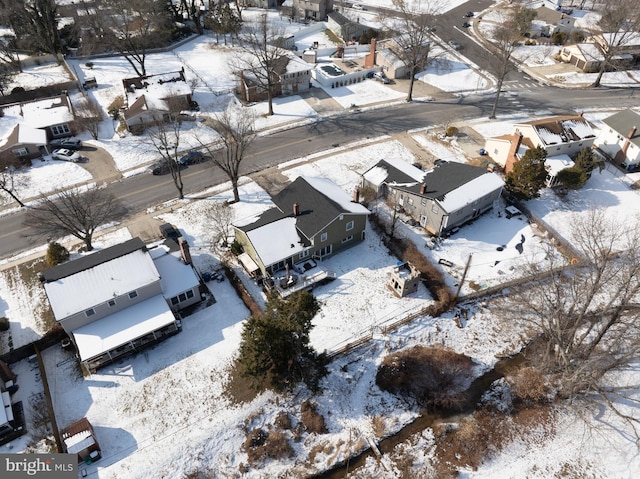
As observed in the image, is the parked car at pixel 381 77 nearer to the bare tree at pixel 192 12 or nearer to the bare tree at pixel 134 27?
the bare tree at pixel 134 27

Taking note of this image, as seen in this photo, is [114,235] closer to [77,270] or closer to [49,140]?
[77,270]

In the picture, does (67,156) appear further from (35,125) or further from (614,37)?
(614,37)

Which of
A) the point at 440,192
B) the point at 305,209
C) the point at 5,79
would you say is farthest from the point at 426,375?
the point at 5,79

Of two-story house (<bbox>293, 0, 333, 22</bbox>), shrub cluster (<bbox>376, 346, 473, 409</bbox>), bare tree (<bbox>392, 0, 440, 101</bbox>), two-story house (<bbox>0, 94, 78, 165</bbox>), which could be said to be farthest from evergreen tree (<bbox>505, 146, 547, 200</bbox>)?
two-story house (<bbox>293, 0, 333, 22</bbox>)

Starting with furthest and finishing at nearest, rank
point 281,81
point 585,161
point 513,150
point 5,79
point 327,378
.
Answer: point 281,81 < point 5,79 < point 513,150 < point 585,161 < point 327,378

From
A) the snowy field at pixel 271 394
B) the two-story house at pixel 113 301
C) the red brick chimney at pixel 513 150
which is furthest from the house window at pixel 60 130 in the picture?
the red brick chimney at pixel 513 150

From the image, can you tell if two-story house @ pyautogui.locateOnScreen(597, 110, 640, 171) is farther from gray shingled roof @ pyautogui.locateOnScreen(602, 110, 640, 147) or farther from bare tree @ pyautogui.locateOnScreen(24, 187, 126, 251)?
bare tree @ pyautogui.locateOnScreen(24, 187, 126, 251)
